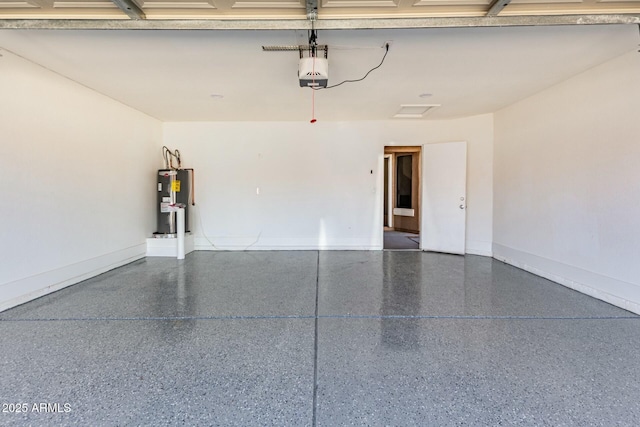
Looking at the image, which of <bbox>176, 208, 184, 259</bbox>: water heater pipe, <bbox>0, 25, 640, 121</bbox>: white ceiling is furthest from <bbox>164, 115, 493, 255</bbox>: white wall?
<bbox>0, 25, 640, 121</bbox>: white ceiling

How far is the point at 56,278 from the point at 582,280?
19.6 ft

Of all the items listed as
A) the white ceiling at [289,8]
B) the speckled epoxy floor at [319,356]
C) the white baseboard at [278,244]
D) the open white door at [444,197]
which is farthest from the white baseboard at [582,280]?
the white ceiling at [289,8]

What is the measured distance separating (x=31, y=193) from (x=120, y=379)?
2.52m

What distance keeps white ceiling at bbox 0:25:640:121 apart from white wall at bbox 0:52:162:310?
11.0 inches

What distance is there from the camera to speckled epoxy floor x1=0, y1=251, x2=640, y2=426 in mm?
1485

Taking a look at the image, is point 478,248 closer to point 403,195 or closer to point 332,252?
point 332,252

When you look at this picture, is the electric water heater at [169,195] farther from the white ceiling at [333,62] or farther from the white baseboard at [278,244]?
the white ceiling at [333,62]

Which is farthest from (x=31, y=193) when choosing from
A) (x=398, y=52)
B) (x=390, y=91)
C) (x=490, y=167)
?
(x=490, y=167)

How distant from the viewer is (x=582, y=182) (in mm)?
3236

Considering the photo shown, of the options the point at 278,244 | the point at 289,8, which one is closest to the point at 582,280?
the point at 289,8

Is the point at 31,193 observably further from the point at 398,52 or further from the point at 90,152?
the point at 398,52

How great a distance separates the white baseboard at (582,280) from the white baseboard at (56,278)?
5.95m

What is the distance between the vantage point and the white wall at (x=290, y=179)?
5.47 metres

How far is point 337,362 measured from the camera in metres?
1.90
